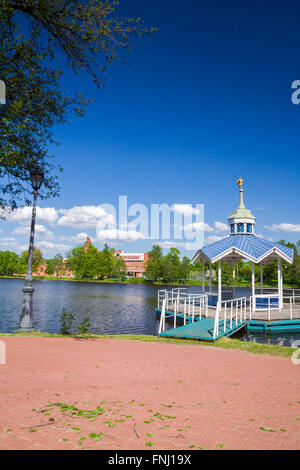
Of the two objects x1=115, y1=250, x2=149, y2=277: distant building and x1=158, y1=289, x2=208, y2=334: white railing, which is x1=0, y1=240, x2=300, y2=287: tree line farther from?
x1=158, y1=289, x2=208, y2=334: white railing

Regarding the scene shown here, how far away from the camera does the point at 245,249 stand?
21250 millimetres

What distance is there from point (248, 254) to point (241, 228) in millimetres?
3816

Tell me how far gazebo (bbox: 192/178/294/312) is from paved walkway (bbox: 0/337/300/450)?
1154 centimetres

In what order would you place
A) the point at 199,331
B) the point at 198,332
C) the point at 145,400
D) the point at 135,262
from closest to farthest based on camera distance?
the point at 145,400 < the point at 198,332 < the point at 199,331 < the point at 135,262

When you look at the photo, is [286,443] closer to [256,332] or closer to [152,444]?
[152,444]

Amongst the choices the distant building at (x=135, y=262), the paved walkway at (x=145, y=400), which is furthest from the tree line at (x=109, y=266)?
the paved walkway at (x=145, y=400)

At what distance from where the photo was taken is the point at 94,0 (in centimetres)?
920

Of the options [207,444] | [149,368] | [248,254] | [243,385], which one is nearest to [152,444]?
[207,444]

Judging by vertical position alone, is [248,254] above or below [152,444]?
above

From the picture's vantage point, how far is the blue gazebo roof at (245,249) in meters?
21.0

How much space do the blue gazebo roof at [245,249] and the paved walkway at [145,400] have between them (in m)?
11.6

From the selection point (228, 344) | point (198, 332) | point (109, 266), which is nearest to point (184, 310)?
point (198, 332)

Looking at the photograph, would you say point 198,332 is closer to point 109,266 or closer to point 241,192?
point 241,192

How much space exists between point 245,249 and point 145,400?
16911 mm
